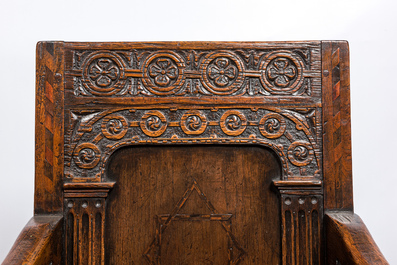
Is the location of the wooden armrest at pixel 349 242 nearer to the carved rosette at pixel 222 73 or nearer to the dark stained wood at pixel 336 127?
the dark stained wood at pixel 336 127

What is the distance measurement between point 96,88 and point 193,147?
0.53 meters

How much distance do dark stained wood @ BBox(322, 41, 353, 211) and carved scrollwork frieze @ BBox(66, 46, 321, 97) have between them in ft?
0.18

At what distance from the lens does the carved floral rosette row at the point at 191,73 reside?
1.61 meters

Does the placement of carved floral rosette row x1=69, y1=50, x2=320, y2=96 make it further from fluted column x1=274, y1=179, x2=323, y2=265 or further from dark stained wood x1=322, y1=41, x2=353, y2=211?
fluted column x1=274, y1=179, x2=323, y2=265

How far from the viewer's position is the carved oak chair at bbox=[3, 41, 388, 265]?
1589 mm

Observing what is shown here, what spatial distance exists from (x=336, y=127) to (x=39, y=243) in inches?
54.0

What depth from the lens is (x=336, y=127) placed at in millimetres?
1599

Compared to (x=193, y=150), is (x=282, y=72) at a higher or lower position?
higher

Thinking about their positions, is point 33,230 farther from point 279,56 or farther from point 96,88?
point 279,56

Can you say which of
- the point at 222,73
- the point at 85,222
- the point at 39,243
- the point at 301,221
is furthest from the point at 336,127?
the point at 39,243

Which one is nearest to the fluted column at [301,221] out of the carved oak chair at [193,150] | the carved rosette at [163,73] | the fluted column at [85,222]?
the carved oak chair at [193,150]

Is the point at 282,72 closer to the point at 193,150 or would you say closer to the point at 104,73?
the point at 193,150

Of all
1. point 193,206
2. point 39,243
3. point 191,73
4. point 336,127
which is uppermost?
point 191,73

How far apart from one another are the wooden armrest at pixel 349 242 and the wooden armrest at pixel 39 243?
1.20 metres
